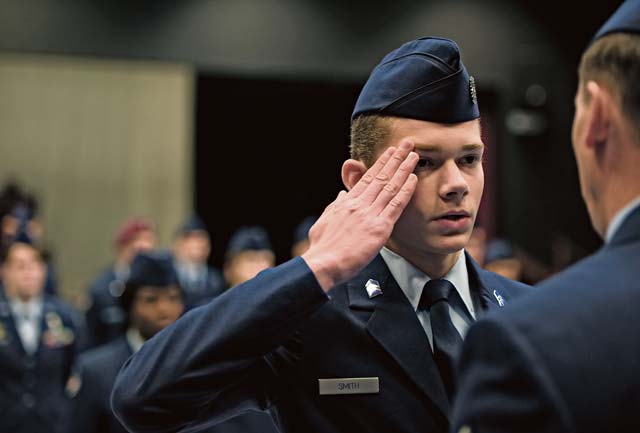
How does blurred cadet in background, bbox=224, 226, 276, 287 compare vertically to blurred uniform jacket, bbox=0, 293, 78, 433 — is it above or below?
above

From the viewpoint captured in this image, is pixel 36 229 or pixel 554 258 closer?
pixel 36 229

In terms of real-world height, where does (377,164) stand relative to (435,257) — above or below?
above

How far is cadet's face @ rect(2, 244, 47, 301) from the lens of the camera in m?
6.28

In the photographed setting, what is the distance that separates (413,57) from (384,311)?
1.75 feet

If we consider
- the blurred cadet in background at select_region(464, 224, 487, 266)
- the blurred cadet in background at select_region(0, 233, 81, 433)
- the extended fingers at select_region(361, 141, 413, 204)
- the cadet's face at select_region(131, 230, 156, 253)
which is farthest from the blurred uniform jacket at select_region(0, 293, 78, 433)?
the extended fingers at select_region(361, 141, 413, 204)

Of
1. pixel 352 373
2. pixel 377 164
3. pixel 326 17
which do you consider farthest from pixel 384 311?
pixel 326 17

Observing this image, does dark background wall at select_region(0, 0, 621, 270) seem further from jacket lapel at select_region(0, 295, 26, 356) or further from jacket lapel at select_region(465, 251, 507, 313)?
jacket lapel at select_region(465, 251, 507, 313)

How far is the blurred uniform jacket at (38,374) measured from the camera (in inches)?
237

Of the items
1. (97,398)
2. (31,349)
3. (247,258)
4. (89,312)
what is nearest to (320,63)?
(247,258)

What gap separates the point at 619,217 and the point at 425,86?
27.2 inches

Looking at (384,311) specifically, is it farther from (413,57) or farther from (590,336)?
(590,336)

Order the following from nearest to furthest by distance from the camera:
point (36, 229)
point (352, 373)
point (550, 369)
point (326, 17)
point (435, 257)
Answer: point (550, 369) < point (352, 373) < point (435, 257) < point (36, 229) < point (326, 17)

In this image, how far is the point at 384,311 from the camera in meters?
1.88

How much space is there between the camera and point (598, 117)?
4.19ft
